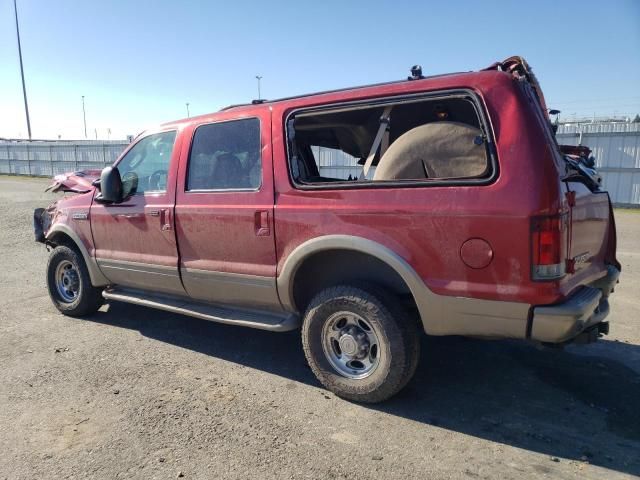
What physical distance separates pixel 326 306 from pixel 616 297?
14.3ft

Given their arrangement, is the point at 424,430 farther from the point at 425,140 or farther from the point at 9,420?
the point at 9,420

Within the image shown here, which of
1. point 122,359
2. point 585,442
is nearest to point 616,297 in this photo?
point 585,442

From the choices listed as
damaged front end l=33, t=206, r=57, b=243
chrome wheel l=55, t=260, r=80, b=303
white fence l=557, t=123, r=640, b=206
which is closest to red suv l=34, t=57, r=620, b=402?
chrome wheel l=55, t=260, r=80, b=303

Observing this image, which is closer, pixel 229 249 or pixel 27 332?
pixel 229 249

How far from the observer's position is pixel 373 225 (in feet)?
10.4

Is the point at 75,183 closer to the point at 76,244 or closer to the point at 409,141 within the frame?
the point at 76,244

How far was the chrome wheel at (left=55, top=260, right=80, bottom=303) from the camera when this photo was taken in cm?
544

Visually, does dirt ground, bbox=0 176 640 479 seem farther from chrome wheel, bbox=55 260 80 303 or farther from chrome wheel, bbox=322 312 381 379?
chrome wheel, bbox=55 260 80 303

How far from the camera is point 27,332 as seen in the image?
4.91 m

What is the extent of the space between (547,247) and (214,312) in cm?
270

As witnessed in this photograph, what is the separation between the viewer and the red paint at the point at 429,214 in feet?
8.93

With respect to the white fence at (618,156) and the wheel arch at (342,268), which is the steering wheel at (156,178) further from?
the white fence at (618,156)

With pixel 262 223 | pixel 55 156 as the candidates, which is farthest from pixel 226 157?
pixel 55 156

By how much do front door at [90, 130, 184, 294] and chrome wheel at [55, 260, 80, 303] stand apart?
2.33 ft
